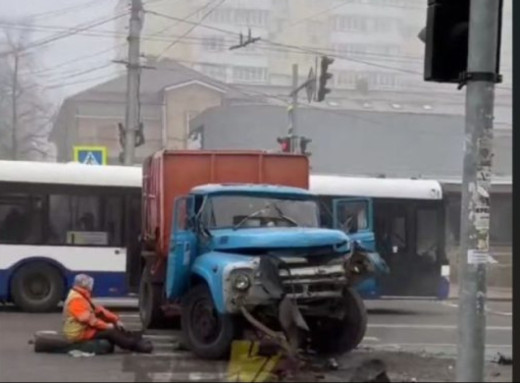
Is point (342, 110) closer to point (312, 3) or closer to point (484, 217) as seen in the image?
point (312, 3)

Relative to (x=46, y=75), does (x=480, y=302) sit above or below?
below

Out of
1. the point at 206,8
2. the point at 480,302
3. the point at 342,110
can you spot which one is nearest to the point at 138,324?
the point at 480,302

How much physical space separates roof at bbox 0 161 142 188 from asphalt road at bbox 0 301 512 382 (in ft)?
8.13

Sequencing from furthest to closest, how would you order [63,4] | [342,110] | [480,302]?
[342,110]
[63,4]
[480,302]

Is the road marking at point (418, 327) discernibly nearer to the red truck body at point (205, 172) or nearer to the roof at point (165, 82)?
the red truck body at point (205, 172)

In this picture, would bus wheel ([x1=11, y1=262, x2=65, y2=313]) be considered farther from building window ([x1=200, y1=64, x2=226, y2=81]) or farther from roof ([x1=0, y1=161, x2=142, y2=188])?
building window ([x1=200, y1=64, x2=226, y2=81])

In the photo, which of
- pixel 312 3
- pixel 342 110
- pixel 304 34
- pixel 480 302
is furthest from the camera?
pixel 342 110

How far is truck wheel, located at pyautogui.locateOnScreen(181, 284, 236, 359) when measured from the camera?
11.8m

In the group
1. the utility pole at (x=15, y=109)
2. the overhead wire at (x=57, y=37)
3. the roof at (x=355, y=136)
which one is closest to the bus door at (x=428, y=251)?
the overhead wire at (x=57, y=37)

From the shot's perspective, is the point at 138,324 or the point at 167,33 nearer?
the point at 138,324

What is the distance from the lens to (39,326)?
1606 centimetres

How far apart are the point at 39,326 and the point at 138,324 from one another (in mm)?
1636

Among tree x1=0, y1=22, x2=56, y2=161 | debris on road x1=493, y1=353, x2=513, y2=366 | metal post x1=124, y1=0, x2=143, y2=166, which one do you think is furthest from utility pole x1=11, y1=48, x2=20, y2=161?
debris on road x1=493, y1=353, x2=513, y2=366

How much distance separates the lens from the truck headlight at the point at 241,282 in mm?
11391
